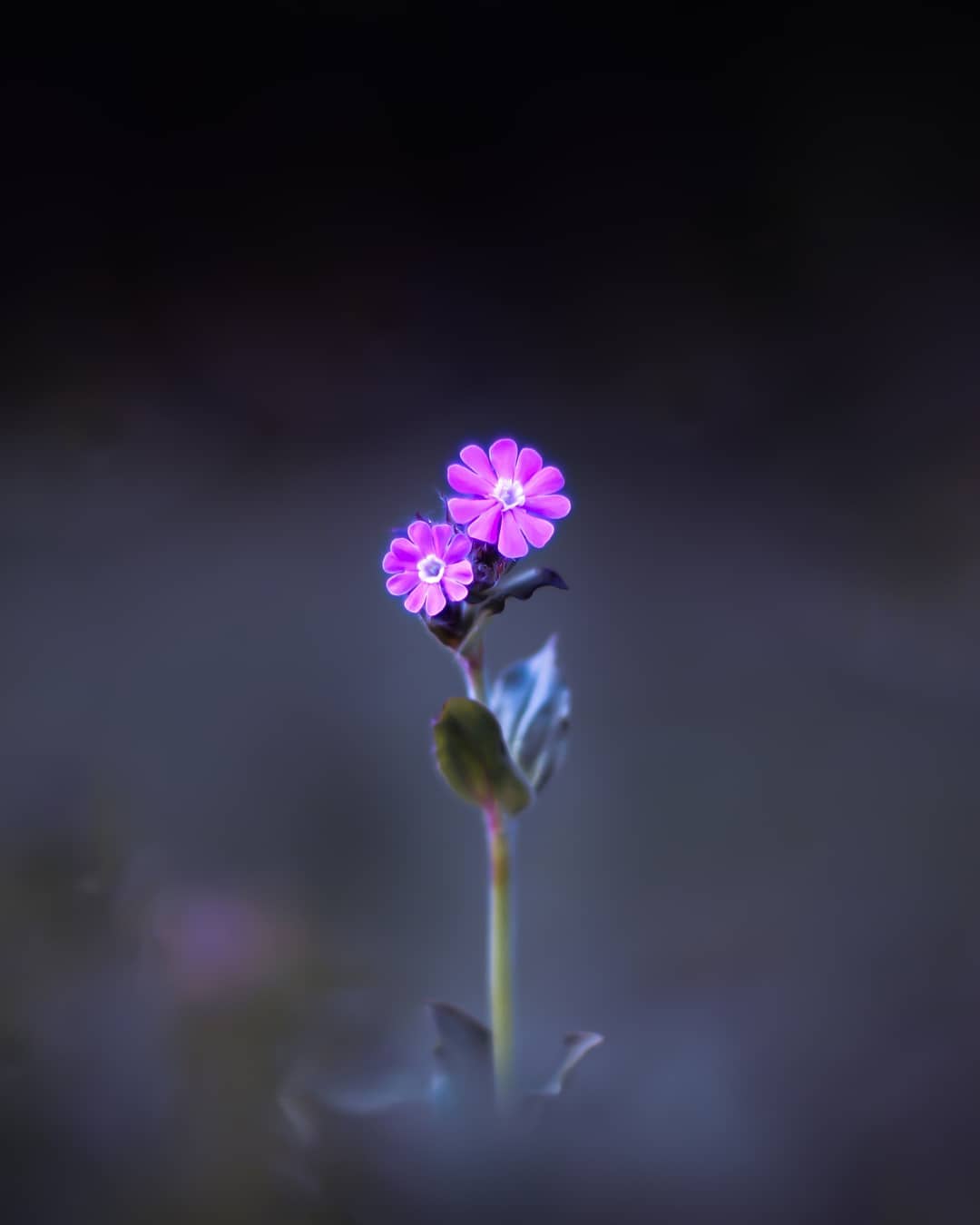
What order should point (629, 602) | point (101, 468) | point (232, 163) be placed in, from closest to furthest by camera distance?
point (629, 602) → point (101, 468) → point (232, 163)

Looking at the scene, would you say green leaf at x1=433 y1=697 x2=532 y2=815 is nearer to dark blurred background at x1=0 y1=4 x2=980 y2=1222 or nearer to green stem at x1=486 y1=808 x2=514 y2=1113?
green stem at x1=486 y1=808 x2=514 y2=1113

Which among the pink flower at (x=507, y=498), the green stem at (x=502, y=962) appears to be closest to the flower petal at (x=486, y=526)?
the pink flower at (x=507, y=498)

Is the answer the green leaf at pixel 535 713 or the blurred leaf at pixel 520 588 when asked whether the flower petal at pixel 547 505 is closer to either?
the blurred leaf at pixel 520 588

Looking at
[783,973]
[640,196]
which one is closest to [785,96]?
[640,196]

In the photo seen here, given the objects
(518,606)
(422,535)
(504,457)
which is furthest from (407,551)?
(518,606)

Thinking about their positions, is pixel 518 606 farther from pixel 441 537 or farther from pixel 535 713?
pixel 441 537

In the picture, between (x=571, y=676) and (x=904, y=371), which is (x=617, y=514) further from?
(x=904, y=371)
